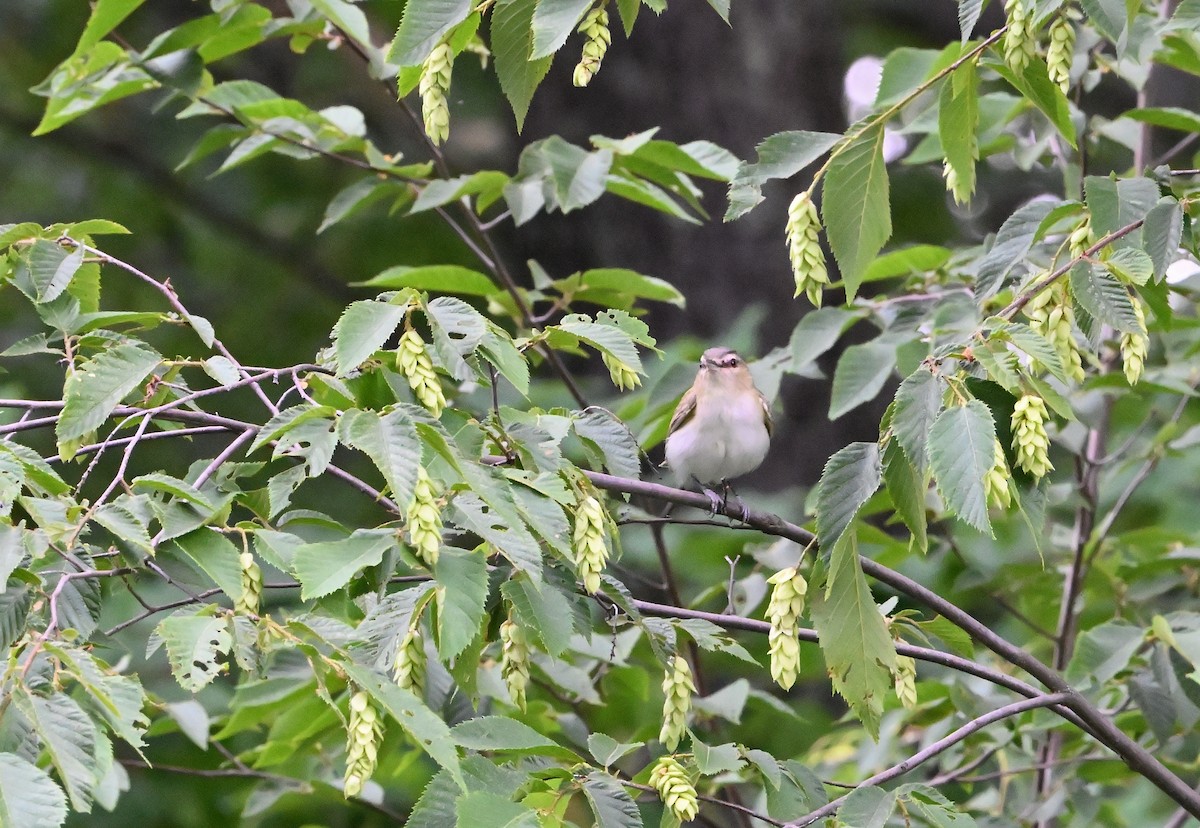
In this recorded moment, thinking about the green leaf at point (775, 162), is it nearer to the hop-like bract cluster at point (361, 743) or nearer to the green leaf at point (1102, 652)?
the hop-like bract cluster at point (361, 743)

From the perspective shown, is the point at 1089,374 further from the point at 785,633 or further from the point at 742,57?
the point at 742,57

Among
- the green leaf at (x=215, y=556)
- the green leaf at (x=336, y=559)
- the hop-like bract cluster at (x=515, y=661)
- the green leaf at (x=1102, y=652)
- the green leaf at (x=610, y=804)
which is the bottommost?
the green leaf at (x=1102, y=652)

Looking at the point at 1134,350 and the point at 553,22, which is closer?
the point at 553,22

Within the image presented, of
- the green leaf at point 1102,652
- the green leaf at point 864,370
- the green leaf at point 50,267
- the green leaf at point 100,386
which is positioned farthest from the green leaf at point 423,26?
the green leaf at point 1102,652

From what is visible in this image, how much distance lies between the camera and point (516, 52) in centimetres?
194

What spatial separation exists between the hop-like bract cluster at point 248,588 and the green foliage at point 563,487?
1 cm

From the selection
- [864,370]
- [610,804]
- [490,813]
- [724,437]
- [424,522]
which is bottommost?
[724,437]

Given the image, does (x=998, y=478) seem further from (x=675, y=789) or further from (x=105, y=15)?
(x=105, y=15)

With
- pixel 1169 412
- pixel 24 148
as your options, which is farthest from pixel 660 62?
pixel 24 148

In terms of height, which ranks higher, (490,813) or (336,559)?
(336,559)

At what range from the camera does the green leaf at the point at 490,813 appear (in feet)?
5.08

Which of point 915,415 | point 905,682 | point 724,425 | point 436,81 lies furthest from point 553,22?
point 724,425

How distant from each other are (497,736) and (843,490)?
22.5 inches

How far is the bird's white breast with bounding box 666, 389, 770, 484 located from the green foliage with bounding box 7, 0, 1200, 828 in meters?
0.61
